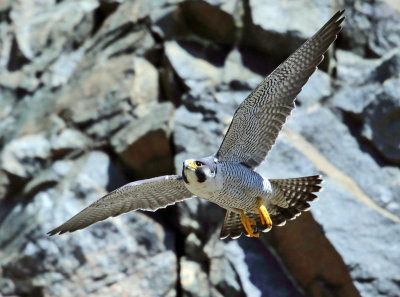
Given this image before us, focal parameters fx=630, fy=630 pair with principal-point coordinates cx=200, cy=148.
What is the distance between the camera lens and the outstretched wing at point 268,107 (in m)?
5.45

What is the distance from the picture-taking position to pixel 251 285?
6746 mm

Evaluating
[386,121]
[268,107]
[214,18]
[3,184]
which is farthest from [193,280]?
[214,18]

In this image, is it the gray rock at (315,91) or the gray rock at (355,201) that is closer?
the gray rock at (355,201)

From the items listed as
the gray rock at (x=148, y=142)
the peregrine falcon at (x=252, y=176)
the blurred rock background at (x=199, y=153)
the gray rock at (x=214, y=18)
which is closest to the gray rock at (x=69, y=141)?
the blurred rock background at (x=199, y=153)

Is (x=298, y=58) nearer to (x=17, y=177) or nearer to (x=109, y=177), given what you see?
(x=109, y=177)

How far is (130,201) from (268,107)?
171cm

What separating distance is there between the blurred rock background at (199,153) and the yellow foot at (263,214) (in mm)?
1050

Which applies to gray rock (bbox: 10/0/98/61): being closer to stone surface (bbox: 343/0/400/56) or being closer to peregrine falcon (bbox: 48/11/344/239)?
stone surface (bbox: 343/0/400/56)

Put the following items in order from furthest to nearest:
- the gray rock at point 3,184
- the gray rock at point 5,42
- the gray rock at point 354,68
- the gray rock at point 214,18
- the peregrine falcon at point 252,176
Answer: the gray rock at point 5,42 < the gray rock at point 3,184 < the gray rock at point 214,18 < the gray rock at point 354,68 < the peregrine falcon at point 252,176

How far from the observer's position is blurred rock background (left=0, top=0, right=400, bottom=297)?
22.2 ft

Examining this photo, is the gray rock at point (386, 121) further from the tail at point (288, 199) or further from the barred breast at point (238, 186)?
the barred breast at point (238, 186)

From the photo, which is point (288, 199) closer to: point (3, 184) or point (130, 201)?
point (130, 201)

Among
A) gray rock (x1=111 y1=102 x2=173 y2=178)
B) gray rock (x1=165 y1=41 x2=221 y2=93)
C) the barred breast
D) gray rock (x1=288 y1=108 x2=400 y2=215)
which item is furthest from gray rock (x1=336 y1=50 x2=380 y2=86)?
the barred breast

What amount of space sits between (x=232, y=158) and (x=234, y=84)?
2448 millimetres
